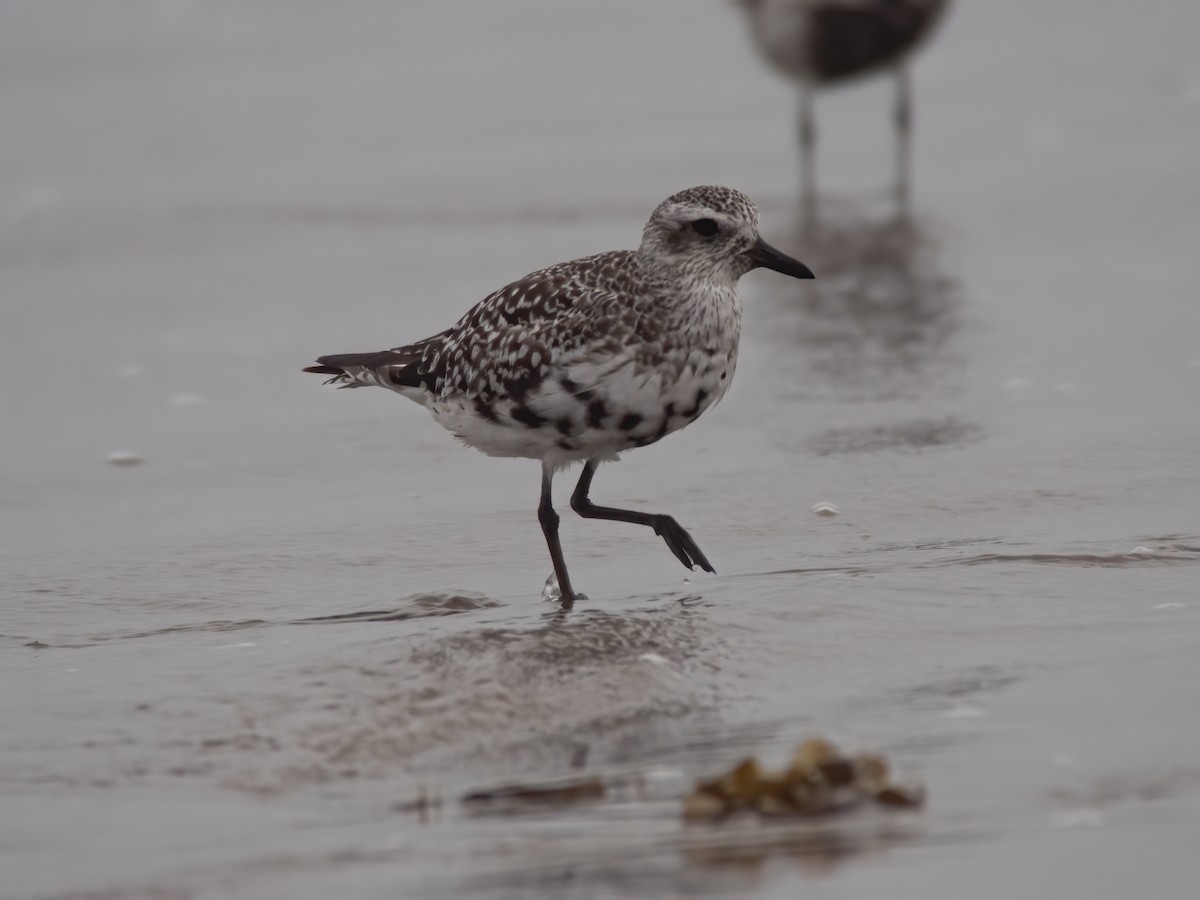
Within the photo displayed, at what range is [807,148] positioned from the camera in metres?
14.3

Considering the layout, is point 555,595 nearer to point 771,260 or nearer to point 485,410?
point 485,410

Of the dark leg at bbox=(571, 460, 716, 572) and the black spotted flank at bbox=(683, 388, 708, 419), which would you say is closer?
the black spotted flank at bbox=(683, 388, 708, 419)

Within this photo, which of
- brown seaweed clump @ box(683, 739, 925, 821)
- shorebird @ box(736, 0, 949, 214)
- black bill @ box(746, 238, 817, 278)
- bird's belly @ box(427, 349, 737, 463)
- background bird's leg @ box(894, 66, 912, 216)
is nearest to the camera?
brown seaweed clump @ box(683, 739, 925, 821)

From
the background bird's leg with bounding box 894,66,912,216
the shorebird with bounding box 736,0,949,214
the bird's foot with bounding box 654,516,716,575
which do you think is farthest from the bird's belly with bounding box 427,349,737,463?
the background bird's leg with bounding box 894,66,912,216

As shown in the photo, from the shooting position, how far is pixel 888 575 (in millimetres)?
6387

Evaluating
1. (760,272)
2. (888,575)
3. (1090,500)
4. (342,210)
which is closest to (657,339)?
(888,575)

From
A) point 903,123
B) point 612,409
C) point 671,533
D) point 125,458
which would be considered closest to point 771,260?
point 612,409

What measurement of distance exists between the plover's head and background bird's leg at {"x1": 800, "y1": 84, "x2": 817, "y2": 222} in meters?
7.31

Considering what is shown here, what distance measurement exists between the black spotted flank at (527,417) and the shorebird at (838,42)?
25.3 feet

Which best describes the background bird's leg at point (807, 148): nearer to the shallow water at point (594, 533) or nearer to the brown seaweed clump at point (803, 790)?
the shallow water at point (594, 533)

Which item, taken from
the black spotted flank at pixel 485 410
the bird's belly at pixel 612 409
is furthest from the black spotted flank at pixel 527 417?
the black spotted flank at pixel 485 410

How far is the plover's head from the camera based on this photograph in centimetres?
639

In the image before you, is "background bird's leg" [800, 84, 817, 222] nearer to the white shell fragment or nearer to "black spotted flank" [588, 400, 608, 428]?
the white shell fragment

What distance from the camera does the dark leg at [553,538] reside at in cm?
640
